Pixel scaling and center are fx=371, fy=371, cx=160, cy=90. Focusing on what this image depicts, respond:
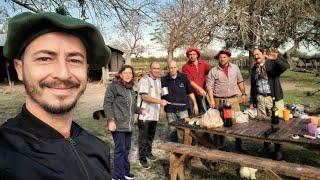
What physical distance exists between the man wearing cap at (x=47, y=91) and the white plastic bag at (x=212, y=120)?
4.28m

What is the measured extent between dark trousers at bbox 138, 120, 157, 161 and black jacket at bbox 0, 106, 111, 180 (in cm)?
511

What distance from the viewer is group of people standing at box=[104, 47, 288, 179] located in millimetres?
5809

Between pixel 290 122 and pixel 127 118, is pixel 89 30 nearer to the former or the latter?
pixel 127 118

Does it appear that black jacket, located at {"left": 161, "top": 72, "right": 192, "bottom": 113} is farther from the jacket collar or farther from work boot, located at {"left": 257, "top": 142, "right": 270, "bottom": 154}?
the jacket collar

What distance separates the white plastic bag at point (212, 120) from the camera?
564cm

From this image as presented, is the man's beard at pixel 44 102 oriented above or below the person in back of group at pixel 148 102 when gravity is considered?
above

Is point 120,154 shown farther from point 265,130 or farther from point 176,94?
point 265,130

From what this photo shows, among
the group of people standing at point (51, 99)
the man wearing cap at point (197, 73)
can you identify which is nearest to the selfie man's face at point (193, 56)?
the man wearing cap at point (197, 73)

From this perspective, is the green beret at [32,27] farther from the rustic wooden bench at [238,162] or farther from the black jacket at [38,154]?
the rustic wooden bench at [238,162]

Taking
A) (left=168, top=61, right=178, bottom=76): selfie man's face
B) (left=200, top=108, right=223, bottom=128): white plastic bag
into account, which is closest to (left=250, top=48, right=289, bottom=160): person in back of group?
(left=200, top=108, right=223, bottom=128): white plastic bag

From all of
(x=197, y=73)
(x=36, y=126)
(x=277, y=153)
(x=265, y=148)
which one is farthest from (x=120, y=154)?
(x=36, y=126)

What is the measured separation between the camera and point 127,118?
5.71 metres

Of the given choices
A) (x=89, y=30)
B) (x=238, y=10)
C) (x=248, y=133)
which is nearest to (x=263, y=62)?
(x=248, y=133)

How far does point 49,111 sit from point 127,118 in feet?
14.3
